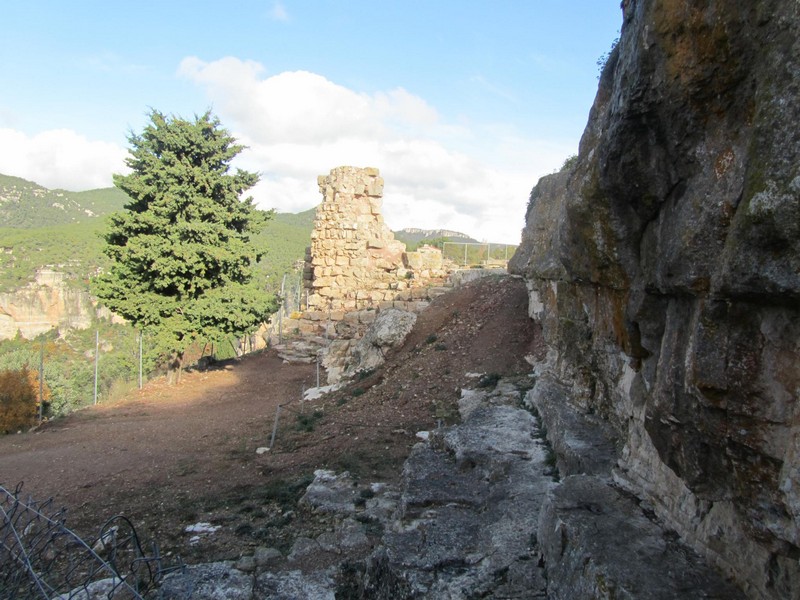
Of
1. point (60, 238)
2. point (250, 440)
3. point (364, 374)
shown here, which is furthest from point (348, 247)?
point (60, 238)

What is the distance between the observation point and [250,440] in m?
10.7

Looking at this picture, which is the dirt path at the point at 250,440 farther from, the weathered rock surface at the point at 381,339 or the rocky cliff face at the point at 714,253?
the rocky cliff face at the point at 714,253

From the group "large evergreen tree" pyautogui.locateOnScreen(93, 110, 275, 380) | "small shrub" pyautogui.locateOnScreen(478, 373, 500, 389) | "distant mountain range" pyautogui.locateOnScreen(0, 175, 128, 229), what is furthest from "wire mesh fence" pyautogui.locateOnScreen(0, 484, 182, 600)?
"distant mountain range" pyautogui.locateOnScreen(0, 175, 128, 229)

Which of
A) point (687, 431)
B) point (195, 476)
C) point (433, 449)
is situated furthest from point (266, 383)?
point (687, 431)

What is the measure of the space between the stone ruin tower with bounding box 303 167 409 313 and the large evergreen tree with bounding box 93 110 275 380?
13.4ft

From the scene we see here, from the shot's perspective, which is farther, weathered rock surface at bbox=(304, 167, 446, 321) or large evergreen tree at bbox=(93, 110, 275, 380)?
weathered rock surface at bbox=(304, 167, 446, 321)

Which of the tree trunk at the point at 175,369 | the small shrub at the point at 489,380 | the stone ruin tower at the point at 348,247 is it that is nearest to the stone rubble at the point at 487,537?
the small shrub at the point at 489,380

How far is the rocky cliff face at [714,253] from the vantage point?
201cm

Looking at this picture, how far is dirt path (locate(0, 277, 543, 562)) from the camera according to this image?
23.6 ft

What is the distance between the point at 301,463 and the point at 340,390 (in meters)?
4.81

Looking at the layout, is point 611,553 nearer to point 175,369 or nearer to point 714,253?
point 714,253

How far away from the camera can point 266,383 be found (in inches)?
684

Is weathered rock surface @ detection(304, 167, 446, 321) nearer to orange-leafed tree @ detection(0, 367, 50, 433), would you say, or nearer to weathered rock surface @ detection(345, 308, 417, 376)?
weathered rock surface @ detection(345, 308, 417, 376)

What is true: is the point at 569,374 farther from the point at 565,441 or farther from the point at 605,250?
the point at 605,250
